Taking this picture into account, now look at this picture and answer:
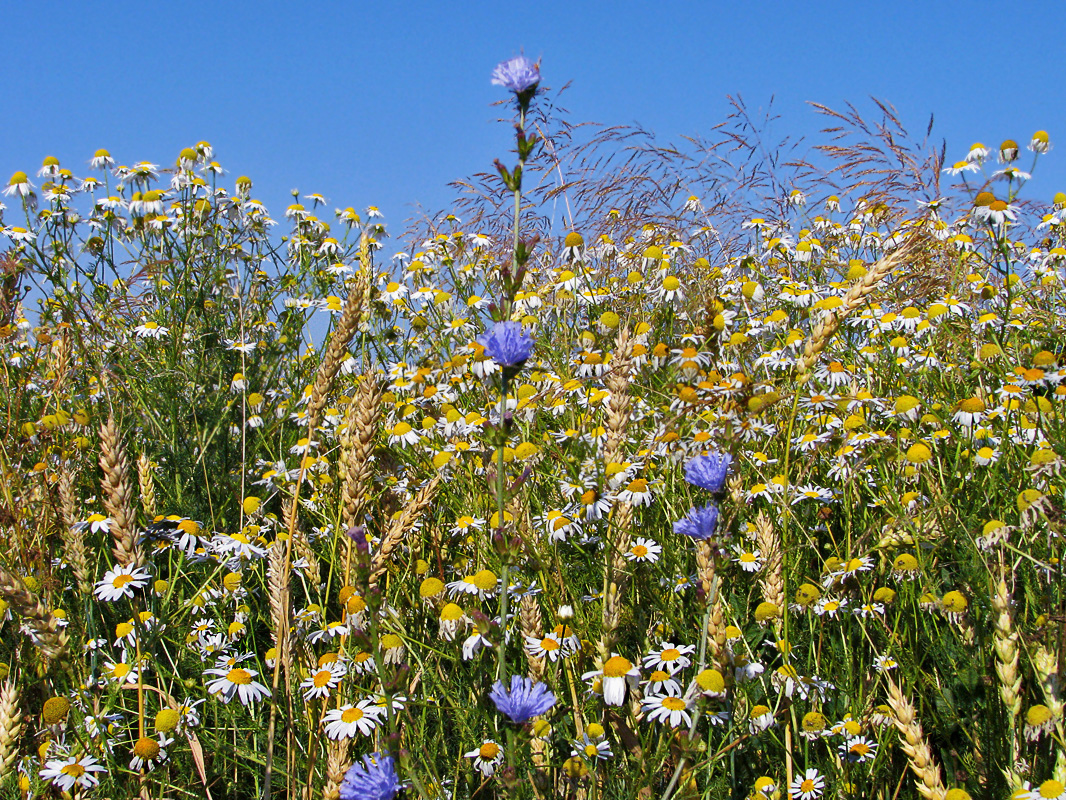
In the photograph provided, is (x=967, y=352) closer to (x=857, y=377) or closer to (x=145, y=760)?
(x=857, y=377)

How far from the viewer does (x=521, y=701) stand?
3.22 feet

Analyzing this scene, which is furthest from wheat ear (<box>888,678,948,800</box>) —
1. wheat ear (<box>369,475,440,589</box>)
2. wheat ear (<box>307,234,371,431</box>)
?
wheat ear (<box>307,234,371,431</box>)

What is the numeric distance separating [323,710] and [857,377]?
97.7 inches

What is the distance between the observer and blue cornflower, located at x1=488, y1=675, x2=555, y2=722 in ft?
3.20

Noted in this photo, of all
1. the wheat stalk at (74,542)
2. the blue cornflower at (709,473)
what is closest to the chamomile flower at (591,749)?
the blue cornflower at (709,473)

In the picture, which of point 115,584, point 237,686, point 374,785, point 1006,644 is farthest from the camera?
point 115,584

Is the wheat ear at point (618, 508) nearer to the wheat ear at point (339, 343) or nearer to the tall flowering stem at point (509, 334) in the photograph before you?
the tall flowering stem at point (509, 334)

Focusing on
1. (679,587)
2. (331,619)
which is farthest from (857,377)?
(331,619)

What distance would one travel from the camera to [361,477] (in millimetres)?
1232

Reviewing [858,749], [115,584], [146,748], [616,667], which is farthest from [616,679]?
[115,584]

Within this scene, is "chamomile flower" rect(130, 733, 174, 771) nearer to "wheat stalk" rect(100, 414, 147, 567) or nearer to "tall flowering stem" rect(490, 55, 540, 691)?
"wheat stalk" rect(100, 414, 147, 567)

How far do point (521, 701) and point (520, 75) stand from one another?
89cm

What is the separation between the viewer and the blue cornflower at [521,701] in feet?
3.20

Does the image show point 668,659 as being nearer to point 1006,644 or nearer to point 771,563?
point 771,563
